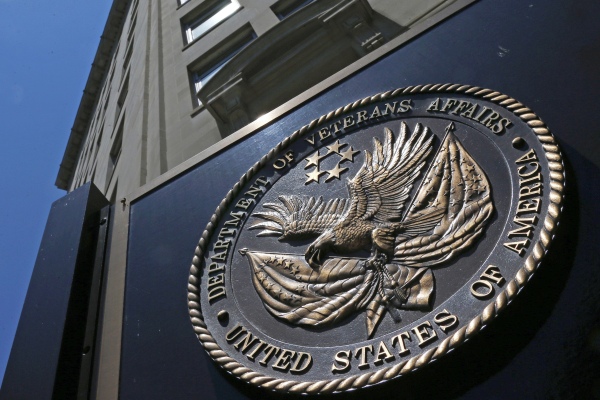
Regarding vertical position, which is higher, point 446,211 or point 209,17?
point 209,17

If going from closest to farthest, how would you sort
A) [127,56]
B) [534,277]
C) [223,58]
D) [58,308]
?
[534,277], [58,308], [223,58], [127,56]

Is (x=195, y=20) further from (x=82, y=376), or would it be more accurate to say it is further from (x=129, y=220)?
(x=82, y=376)

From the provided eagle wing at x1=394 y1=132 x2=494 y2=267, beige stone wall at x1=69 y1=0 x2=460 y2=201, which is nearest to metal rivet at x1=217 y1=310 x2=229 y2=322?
eagle wing at x1=394 y1=132 x2=494 y2=267

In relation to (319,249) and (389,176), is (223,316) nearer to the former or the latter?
(319,249)

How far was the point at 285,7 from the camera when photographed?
37.9 feet

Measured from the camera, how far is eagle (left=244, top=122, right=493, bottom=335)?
3299mm

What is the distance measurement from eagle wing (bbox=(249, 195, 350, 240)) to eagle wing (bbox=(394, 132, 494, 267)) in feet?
1.88

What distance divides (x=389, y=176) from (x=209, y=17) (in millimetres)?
11312

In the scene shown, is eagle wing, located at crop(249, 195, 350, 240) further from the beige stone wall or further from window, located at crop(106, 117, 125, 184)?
window, located at crop(106, 117, 125, 184)

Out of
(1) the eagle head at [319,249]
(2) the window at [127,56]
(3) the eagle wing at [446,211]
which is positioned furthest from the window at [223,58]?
(3) the eagle wing at [446,211]

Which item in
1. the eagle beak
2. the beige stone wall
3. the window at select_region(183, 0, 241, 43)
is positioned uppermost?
the window at select_region(183, 0, 241, 43)

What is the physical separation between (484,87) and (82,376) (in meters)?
3.43

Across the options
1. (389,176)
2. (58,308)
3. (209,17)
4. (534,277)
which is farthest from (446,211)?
(209,17)

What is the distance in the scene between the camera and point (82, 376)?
4035 mm
